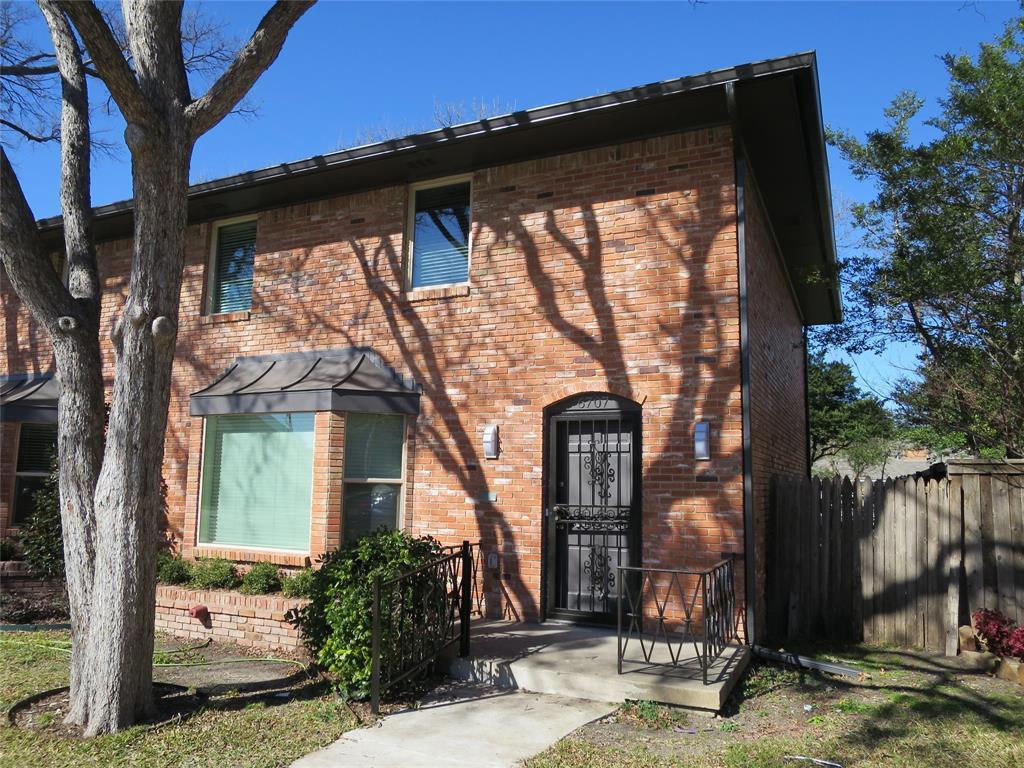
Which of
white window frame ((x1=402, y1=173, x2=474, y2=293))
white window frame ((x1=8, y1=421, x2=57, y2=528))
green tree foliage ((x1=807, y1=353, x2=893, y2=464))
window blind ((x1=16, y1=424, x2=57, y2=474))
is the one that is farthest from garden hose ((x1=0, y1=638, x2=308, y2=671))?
green tree foliage ((x1=807, y1=353, x2=893, y2=464))

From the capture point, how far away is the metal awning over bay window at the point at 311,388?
→ 8188 mm

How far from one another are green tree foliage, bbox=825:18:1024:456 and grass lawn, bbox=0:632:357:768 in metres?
8.65

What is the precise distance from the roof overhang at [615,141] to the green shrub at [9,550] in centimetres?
458

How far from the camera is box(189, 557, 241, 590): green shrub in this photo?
25.8 feet

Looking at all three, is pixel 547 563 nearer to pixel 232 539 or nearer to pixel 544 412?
pixel 544 412

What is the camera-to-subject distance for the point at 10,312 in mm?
12555

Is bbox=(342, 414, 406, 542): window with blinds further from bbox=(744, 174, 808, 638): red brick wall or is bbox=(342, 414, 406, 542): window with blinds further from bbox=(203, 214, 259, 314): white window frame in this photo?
bbox=(744, 174, 808, 638): red brick wall

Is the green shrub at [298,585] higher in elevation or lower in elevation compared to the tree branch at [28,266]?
lower

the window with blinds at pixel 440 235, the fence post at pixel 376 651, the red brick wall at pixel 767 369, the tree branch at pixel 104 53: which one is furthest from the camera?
the window with blinds at pixel 440 235

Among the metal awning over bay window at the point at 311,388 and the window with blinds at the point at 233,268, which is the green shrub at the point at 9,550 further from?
the window with blinds at the point at 233,268

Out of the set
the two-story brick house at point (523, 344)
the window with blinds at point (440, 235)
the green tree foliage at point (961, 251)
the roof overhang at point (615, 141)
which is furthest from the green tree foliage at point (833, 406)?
the window with blinds at point (440, 235)

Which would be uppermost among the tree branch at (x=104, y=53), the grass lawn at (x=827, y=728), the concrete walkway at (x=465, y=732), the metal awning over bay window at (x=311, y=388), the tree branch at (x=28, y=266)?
the tree branch at (x=104, y=53)

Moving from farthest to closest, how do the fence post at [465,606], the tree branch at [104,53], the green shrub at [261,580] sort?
the green shrub at [261,580] < the fence post at [465,606] < the tree branch at [104,53]

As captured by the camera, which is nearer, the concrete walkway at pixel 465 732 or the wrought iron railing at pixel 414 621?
the concrete walkway at pixel 465 732
